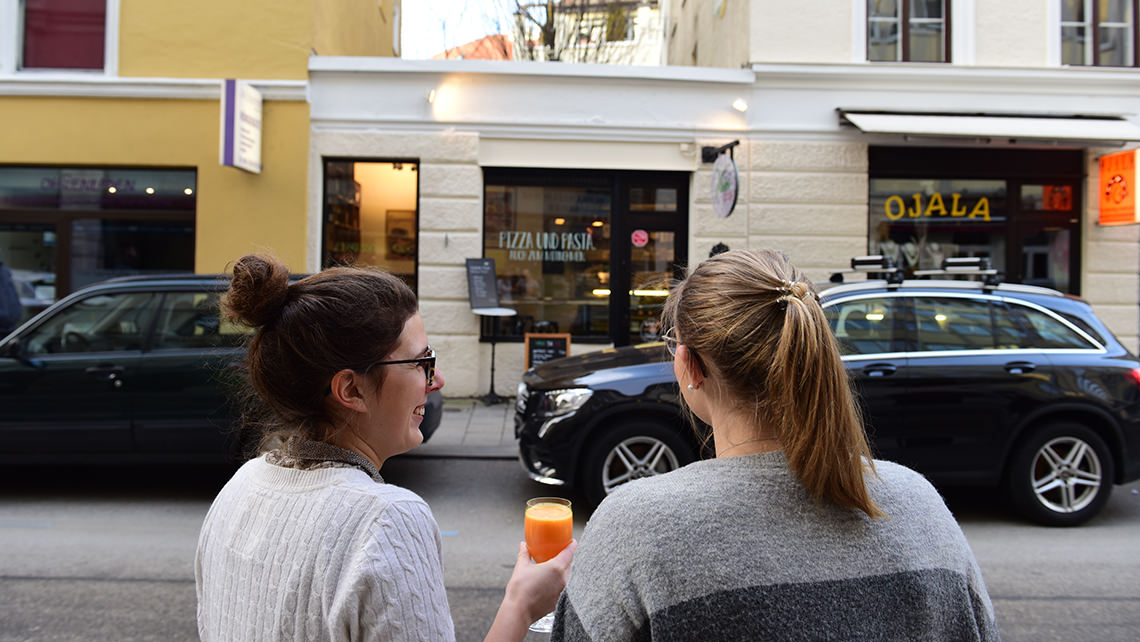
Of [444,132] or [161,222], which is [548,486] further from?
[161,222]

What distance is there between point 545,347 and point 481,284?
4.09 feet

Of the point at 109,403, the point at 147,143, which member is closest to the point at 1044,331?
the point at 109,403

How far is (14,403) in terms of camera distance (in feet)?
20.1

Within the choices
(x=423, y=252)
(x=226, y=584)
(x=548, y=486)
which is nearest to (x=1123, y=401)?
(x=548, y=486)

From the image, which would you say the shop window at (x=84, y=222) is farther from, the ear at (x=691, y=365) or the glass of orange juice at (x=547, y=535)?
the ear at (x=691, y=365)

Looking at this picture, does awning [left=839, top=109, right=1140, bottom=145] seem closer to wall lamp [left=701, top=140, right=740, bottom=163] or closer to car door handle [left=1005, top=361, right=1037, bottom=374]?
wall lamp [left=701, top=140, right=740, bottom=163]

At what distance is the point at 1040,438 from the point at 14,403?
7.80 metres

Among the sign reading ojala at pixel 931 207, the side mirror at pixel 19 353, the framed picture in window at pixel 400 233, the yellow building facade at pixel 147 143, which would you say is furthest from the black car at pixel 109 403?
the sign reading ojala at pixel 931 207

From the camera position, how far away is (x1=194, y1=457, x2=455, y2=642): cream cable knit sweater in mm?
1241

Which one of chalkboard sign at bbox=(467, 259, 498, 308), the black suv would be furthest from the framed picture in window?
the black suv

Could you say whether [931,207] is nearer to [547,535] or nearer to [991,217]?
[991,217]

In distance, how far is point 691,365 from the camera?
1.40 meters

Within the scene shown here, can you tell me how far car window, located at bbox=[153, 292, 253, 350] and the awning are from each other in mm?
8213

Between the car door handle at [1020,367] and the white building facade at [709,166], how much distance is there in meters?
5.25
